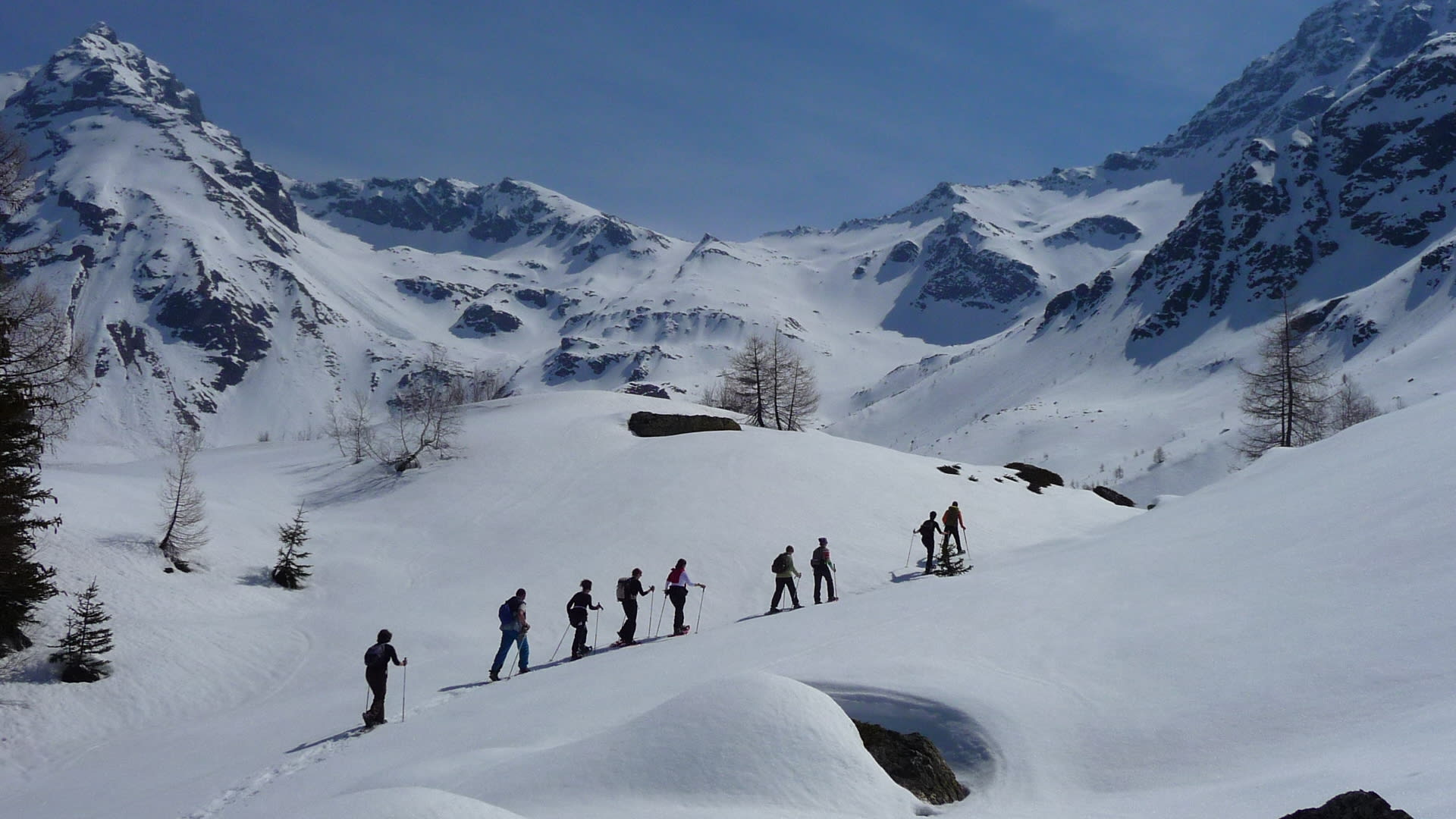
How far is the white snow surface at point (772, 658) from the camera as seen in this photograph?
24.7ft

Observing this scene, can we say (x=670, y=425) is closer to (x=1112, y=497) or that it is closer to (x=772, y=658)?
(x=1112, y=497)

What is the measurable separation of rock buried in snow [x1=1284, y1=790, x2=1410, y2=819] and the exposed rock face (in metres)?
3.82

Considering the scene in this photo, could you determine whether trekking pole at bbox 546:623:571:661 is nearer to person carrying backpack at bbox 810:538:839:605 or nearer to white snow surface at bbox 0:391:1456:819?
white snow surface at bbox 0:391:1456:819

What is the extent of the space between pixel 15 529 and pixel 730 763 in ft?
59.9

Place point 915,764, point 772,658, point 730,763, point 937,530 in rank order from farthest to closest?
point 937,530 < point 772,658 < point 915,764 < point 730,763

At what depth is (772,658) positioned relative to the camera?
1355cm

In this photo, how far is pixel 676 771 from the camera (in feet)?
24.4

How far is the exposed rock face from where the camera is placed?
815 cm

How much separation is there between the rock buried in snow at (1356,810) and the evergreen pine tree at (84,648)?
2161 cm

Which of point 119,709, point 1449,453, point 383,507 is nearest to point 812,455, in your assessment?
point 383,507

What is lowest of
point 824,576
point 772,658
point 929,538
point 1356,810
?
point 772,658

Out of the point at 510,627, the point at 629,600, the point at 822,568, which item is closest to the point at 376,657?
the point at 510,627

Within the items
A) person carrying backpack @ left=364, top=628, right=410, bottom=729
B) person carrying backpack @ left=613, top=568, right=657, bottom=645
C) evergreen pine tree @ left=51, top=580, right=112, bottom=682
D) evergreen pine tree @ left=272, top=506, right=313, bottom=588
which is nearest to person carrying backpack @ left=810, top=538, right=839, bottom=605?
person carrying backpack @ left=613, top=568, right=657, bottom=645

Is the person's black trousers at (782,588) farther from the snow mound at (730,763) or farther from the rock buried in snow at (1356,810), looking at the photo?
the rock buried in snow at (1356,810)
